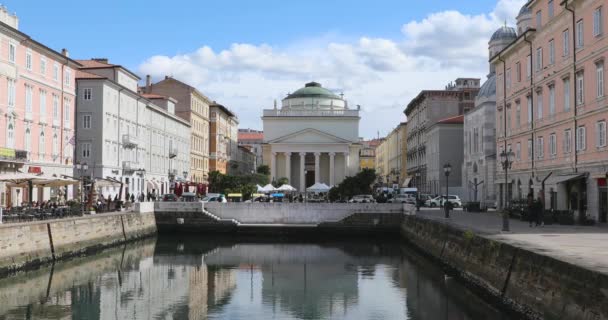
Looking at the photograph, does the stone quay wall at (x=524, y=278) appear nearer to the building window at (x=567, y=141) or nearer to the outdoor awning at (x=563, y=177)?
the outdoor awning at (x=563, y=177)

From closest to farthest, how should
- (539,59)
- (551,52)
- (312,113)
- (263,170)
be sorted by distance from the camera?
(551,52) → (539,59) → (263,170) → (312,113)

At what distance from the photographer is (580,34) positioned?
35.9 meters

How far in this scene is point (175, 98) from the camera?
93.6 metres

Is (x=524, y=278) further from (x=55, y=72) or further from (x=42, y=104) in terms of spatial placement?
(x=55, y=72)

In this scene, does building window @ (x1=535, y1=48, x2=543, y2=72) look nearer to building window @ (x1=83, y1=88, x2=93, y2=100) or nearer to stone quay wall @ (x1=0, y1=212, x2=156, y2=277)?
stone quay wall @ (x1=0, y1=212, x2=156, y2=277)

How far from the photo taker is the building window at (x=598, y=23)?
32875 mm

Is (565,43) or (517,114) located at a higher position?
(565,43)

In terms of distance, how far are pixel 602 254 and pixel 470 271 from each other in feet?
26.7

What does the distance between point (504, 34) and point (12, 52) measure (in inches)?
2110

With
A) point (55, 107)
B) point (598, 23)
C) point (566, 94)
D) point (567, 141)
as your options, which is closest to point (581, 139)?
point (567, 141)

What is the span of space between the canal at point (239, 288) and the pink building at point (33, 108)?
984cm

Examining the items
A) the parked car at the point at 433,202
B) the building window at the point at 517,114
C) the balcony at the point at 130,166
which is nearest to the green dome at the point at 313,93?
the balcony at the point at 130,166

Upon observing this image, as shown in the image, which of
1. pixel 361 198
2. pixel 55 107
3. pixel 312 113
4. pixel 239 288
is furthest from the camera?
pixel 312 113

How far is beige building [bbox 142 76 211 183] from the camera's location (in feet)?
307
